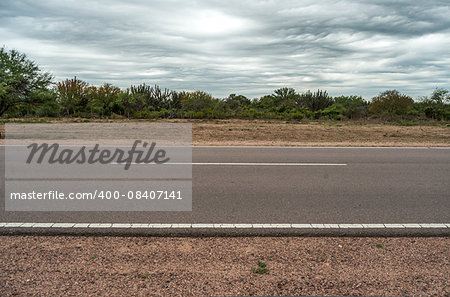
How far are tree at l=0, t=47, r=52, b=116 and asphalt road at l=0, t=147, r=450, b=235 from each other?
13678 mm

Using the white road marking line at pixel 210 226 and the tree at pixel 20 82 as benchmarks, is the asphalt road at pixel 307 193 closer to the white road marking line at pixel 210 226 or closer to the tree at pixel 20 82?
the white road marking line at pixel 210 226

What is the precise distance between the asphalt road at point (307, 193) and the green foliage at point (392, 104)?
27.0 metres

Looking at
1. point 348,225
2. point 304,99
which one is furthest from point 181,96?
point 348,225

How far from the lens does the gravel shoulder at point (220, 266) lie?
3.48 meters

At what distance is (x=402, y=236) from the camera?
4.76 metres

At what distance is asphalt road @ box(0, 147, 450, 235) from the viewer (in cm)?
530

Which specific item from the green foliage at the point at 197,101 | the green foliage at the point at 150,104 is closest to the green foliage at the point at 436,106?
the green foliage at the point at 150,104

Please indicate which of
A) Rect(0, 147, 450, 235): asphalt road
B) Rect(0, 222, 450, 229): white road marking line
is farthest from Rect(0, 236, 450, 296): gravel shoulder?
Rect(0, 147, 450, 235): asphalt road

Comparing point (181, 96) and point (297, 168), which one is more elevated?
point (181, 96)

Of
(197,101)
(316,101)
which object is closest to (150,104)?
(197,101)

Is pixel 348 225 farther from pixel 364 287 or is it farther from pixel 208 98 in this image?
pixel 208 98

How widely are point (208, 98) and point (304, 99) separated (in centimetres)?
1210

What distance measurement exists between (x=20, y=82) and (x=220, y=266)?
19.5 metres

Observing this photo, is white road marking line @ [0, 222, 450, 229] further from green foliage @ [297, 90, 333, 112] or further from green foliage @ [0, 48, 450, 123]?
green foliage @ [297, 90, 333, 112]
